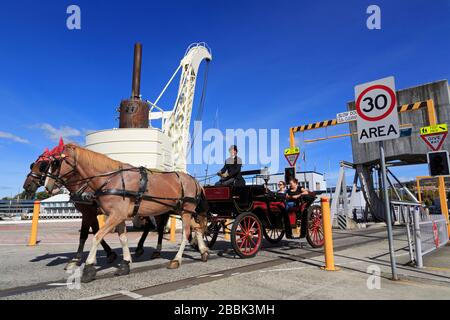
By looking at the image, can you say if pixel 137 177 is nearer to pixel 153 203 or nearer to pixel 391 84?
pixel 153 203

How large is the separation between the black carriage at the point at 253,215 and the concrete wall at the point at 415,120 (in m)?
15.1

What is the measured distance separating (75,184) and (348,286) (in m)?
4.52

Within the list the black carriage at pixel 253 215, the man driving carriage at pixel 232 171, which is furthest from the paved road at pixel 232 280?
the man driving carriage at pixel 232 171

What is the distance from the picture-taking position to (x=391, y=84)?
4918mm

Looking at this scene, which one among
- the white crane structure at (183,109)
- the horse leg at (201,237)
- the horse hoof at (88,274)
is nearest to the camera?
the horse hoof at (88,274)

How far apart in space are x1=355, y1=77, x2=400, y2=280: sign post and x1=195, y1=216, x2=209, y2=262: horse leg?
340 centimetres

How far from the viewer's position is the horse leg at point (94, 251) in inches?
181

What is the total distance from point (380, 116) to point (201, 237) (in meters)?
4.15

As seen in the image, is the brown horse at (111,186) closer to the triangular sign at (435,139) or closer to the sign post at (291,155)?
the sign post at (291,155)

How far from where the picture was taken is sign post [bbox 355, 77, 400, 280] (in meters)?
4.84

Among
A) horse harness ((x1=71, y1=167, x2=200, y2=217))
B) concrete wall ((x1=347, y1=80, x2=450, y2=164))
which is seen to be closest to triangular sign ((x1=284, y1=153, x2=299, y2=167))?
horse harness ((x1=71, y1=167, x2=200, y2=217))

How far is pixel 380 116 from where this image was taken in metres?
5.00

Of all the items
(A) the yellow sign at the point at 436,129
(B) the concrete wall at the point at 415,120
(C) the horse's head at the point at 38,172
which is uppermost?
(B) the concrete wall at the point at 415,120
